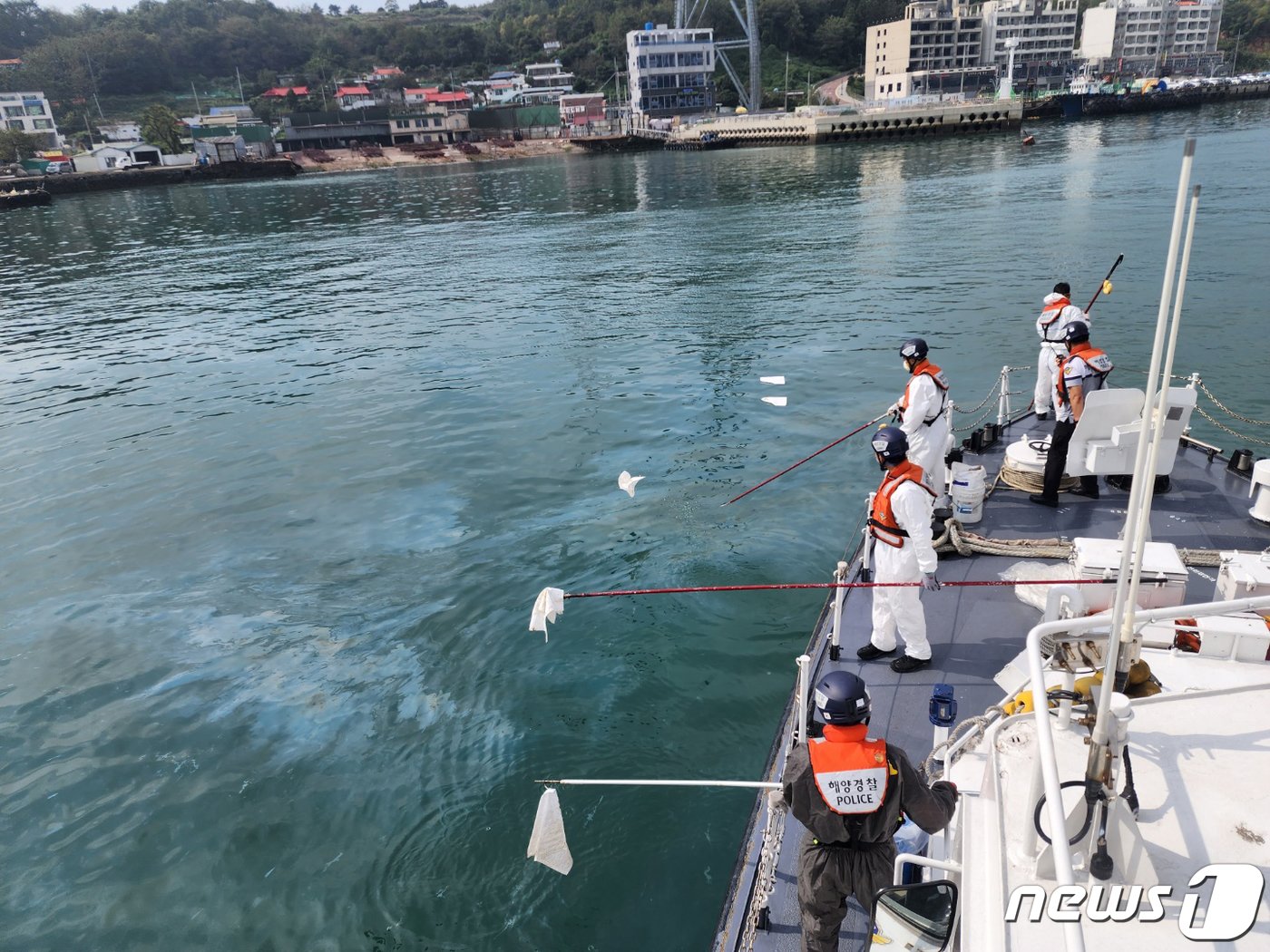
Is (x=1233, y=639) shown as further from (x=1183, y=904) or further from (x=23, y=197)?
(x=23, y=197)

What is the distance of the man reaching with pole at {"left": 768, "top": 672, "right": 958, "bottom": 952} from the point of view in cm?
450

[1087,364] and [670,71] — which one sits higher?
[670,71]

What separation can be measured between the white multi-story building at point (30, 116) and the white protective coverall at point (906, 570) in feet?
550

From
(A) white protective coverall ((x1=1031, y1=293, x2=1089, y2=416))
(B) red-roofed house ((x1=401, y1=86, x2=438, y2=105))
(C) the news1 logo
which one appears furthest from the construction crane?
(C) the news1 logo

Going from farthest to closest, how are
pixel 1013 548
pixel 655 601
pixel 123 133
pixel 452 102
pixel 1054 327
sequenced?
pixel 452 102
pixel 123 133
pixel 1054 327
pixel 655 601
pixel 1013 548

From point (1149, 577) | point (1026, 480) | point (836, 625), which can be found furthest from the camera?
point (1026, 480)

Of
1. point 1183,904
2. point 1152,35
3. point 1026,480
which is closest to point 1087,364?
point 1026,480

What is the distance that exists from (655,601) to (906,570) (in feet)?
15.1

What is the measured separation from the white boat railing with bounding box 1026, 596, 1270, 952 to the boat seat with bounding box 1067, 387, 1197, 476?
6151mm

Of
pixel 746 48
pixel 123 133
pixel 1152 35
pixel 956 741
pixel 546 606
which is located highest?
pixel 746 48

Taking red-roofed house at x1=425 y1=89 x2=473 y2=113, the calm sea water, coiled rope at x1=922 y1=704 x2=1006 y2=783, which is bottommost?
the calm sea water

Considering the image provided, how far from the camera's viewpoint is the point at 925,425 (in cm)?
1004

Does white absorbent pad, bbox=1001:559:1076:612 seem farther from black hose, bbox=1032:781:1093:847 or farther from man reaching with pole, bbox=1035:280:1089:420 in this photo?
black hose, bbox=1032:781:1093:847

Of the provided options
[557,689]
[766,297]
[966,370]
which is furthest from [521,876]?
[766,297]
